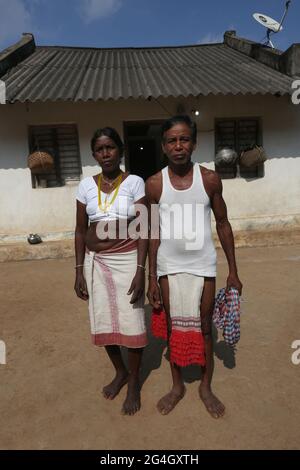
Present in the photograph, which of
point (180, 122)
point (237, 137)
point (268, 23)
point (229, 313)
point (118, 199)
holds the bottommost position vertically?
point (229, 313)

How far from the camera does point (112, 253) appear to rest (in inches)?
78.2

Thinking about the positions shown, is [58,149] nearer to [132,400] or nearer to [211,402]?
[132,400]

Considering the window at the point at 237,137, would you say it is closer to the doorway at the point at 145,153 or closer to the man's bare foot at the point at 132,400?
the doorway at the point at 145,153

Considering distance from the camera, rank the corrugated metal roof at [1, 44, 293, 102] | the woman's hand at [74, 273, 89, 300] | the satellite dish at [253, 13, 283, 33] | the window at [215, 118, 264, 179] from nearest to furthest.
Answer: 1. the woman's hand at [74, 273, 89, 300]
2. the corrugated metal roof at [1, 44, 293, 102]
3. the window at [215, 118, 264, 179]
4. the satellite dish at [253, 13, 283, 33]

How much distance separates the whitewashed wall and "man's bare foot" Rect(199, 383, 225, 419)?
4453 millimetres

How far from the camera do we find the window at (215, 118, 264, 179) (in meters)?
6.29

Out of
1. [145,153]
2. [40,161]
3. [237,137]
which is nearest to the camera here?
[40,161]

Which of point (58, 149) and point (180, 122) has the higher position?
point (58, 149)

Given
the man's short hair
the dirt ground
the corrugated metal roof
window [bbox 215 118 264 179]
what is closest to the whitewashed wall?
window [bbox 215 118 264 179]

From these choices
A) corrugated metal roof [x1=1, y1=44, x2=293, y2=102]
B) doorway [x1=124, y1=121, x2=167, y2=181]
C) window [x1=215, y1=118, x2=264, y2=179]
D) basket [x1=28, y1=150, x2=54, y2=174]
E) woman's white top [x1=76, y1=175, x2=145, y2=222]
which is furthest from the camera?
doorway [x1=124, y1=121, x2=167, y2=181]

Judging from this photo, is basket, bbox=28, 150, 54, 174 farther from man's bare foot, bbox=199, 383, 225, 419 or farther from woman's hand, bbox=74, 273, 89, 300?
man's bare foot, bbox=199, 383, 225, 419

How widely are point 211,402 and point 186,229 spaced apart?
1.12 metres

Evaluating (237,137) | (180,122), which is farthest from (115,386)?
(237,137)

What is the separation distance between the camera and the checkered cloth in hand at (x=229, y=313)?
80.0 inches
